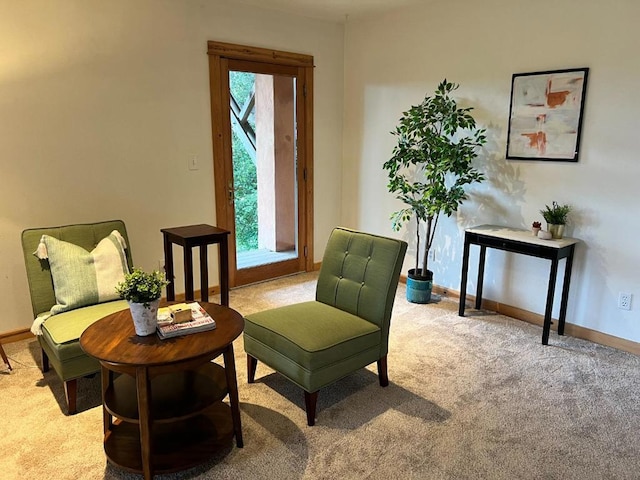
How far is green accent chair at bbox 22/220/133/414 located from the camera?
246 cm

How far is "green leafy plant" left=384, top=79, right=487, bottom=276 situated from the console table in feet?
1.20

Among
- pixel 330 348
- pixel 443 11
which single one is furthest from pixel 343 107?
pixel 330 348

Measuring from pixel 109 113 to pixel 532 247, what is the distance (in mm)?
3171

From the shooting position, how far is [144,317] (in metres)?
2.09

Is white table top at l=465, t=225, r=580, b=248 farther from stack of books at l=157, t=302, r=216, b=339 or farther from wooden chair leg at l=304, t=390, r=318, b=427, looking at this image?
stack of books at l=157, t=302, r=216, b=339

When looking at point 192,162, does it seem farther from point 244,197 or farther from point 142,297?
point 142,297

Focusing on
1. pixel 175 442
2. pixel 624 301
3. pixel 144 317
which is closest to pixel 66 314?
pixel 144 317

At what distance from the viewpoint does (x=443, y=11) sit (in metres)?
4.05

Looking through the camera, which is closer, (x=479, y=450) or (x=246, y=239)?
(x=479, y=450)

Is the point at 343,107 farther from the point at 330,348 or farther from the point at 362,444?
the point at 362,444

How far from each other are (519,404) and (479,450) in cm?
52

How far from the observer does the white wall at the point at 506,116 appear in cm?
320

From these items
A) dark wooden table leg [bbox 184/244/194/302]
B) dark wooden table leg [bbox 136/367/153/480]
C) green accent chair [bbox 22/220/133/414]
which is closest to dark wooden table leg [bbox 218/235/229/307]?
dark wooden table leg [bbox 184/244/194/302]

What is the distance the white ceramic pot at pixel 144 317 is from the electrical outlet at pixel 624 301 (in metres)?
3.01
